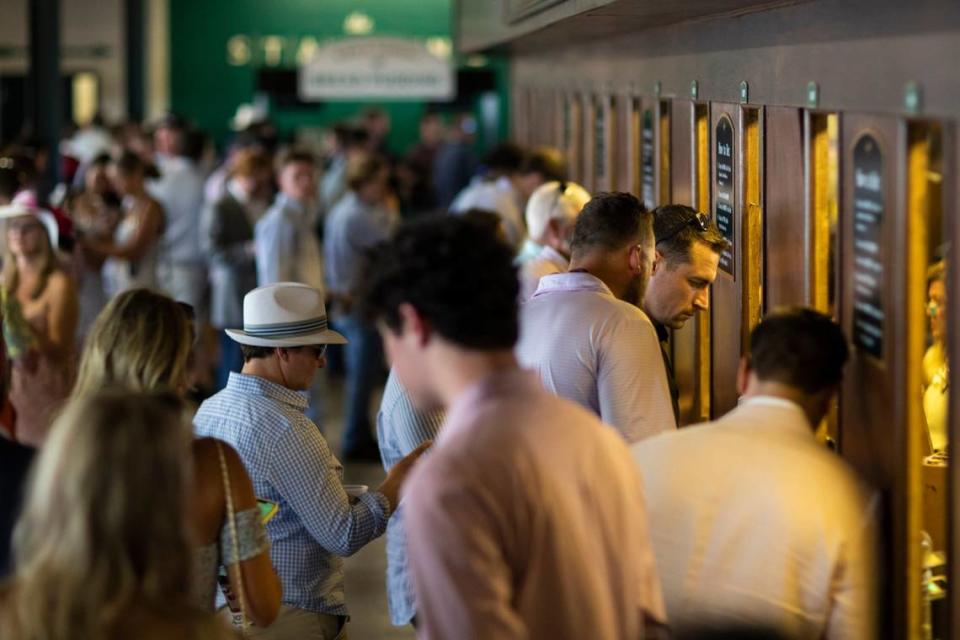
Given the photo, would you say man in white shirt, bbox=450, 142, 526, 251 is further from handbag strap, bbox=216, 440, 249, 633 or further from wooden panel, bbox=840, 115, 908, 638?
handbag strap, bbox=216, 440, 249, 633

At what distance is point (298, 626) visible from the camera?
4027 mm

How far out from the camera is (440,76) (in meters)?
15.0

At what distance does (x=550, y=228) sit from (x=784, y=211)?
2.08 metres

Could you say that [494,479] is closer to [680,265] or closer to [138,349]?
[138,349]

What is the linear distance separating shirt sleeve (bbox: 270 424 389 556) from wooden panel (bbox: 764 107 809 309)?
4.31ft

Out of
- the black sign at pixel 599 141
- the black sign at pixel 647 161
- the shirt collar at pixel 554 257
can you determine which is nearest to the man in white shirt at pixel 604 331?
the shirt collar at pixel 554 257

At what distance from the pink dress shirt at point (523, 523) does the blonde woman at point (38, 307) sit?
435cm

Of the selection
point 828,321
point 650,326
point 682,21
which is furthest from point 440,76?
point 828,321

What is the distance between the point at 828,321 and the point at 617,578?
819 mm

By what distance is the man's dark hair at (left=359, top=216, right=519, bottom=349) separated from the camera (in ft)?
8.53

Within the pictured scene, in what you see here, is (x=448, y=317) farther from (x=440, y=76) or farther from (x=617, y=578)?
(x=440, y=76)

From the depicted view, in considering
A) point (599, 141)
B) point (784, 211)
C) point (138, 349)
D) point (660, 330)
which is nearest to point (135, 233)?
point (599, 141)

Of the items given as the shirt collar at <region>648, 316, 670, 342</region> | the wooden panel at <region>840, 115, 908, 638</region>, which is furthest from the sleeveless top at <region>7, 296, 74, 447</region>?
the wooden panel at <region>840, 115, 908, 638</region>

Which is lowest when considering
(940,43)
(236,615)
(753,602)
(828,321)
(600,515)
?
(236,615)
